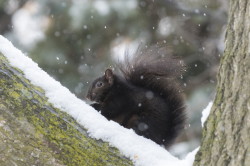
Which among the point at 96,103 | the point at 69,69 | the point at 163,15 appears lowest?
the point at 96,103

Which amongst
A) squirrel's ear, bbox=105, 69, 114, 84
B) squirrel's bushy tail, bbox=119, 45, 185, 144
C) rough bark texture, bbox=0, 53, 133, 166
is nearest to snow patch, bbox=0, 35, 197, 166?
rough bark texture, bbox=0, 53, 133, 166

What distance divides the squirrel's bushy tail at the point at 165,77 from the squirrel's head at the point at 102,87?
0.23m

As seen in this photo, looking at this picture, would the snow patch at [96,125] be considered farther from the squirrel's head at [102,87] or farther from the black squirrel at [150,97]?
the squirrel's head at [102,87]

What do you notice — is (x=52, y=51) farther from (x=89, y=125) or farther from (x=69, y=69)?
(x=89, y=125)

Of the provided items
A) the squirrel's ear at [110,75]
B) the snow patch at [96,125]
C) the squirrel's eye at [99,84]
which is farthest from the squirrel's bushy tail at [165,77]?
the snow patch at [96,125]

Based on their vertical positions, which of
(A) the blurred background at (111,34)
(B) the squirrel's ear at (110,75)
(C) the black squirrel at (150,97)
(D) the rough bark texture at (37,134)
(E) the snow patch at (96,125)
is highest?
(A) the blurred background at (111,34)

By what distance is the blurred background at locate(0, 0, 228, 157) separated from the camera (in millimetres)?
4875

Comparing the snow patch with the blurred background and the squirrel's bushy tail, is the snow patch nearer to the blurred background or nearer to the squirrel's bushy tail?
the squirrel's bushy tail

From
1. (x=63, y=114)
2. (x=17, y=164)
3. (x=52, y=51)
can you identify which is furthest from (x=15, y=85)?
(x=52, y=51)

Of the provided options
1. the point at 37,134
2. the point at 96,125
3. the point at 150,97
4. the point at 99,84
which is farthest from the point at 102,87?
the point at 37,134

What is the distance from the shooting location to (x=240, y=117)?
1425 mm

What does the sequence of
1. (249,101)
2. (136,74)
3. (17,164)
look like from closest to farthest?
(249,101)
(17,164)
(136,74)

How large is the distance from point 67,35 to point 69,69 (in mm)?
316

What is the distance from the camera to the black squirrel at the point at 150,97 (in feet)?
10.7
